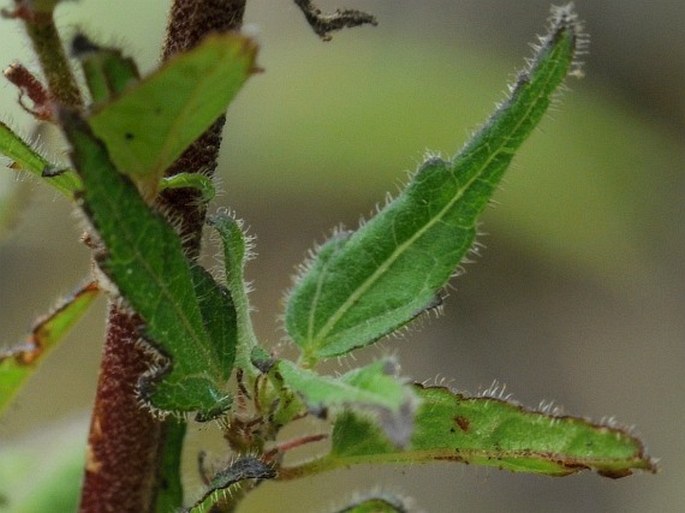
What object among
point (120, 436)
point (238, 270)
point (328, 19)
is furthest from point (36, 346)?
point (328, 19)

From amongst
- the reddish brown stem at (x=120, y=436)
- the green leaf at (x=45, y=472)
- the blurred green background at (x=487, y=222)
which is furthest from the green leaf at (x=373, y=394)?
the blurred green background at (x=487, y=222)

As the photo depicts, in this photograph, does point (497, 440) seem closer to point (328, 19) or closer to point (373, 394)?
point (373, 394)

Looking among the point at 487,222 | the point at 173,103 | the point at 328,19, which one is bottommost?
the point at 173,103

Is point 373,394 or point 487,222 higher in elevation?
point 487,222

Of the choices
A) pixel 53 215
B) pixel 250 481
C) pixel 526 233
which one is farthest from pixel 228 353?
pixel 526 233

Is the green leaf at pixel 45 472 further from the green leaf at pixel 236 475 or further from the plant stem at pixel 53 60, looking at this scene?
the plant stem at pixel 53 60

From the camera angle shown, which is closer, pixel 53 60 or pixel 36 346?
pixel 53 60

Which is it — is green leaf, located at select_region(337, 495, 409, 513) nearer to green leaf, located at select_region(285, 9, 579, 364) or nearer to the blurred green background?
green leaf, located at select_region(285, 9, 579, 364)
